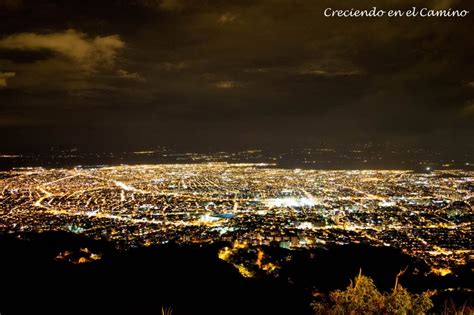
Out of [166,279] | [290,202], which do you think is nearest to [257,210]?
[290,202]

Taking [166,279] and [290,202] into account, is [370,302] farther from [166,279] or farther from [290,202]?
[290,202]

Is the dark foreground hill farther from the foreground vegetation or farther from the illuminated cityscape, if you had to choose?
the illuminated cityscape

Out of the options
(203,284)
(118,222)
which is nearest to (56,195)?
(118,222)

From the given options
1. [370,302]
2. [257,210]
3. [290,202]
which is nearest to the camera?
[370,302]

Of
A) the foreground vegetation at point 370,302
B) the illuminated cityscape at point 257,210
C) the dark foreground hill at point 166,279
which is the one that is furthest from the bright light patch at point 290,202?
the foreground vegetation at point 370,302

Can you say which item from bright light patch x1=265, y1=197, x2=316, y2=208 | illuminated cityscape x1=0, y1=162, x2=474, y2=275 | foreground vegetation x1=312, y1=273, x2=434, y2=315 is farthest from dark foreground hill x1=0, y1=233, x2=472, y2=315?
bright light patch x1=265, y1=197, x2=316, y2=208
